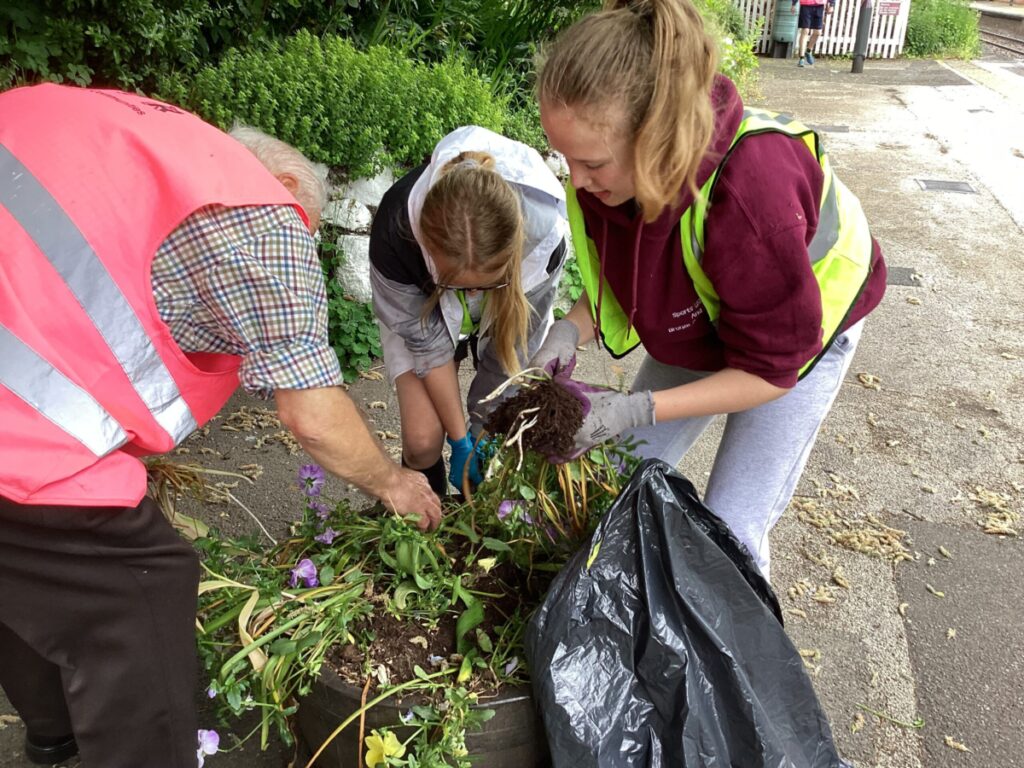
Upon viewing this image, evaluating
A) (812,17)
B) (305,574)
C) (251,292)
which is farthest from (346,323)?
(812,17)

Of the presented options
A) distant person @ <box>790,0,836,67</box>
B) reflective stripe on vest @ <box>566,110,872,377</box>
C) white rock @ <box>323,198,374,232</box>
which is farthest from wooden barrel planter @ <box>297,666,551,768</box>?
distant person @ <box>790,0,836,67</box>

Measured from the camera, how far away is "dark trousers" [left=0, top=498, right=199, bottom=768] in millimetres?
1355

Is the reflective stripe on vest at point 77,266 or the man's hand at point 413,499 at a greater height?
the reflective stripe on vest at point 77,266

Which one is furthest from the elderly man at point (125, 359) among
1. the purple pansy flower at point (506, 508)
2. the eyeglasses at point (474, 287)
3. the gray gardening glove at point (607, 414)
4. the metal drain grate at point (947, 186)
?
the metal drain grate at point (947, 186)

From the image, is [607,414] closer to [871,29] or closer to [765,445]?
[765,445]

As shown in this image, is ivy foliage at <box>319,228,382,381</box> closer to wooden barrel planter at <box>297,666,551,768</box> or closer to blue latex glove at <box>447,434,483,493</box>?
blue latex glove at <box>447,434,483,493</box>

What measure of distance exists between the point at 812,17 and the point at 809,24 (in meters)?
0.15

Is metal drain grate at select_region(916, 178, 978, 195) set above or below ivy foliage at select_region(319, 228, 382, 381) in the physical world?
below

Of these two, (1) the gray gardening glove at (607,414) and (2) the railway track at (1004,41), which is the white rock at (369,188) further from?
(2) the railway track at (1004,41)

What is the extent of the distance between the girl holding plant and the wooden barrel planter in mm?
513

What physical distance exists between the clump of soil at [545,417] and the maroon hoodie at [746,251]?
29cm

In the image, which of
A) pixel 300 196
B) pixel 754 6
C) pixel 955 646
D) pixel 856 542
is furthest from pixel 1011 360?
pixel 754 6

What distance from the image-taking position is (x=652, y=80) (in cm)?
142

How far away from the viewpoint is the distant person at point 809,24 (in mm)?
14664
